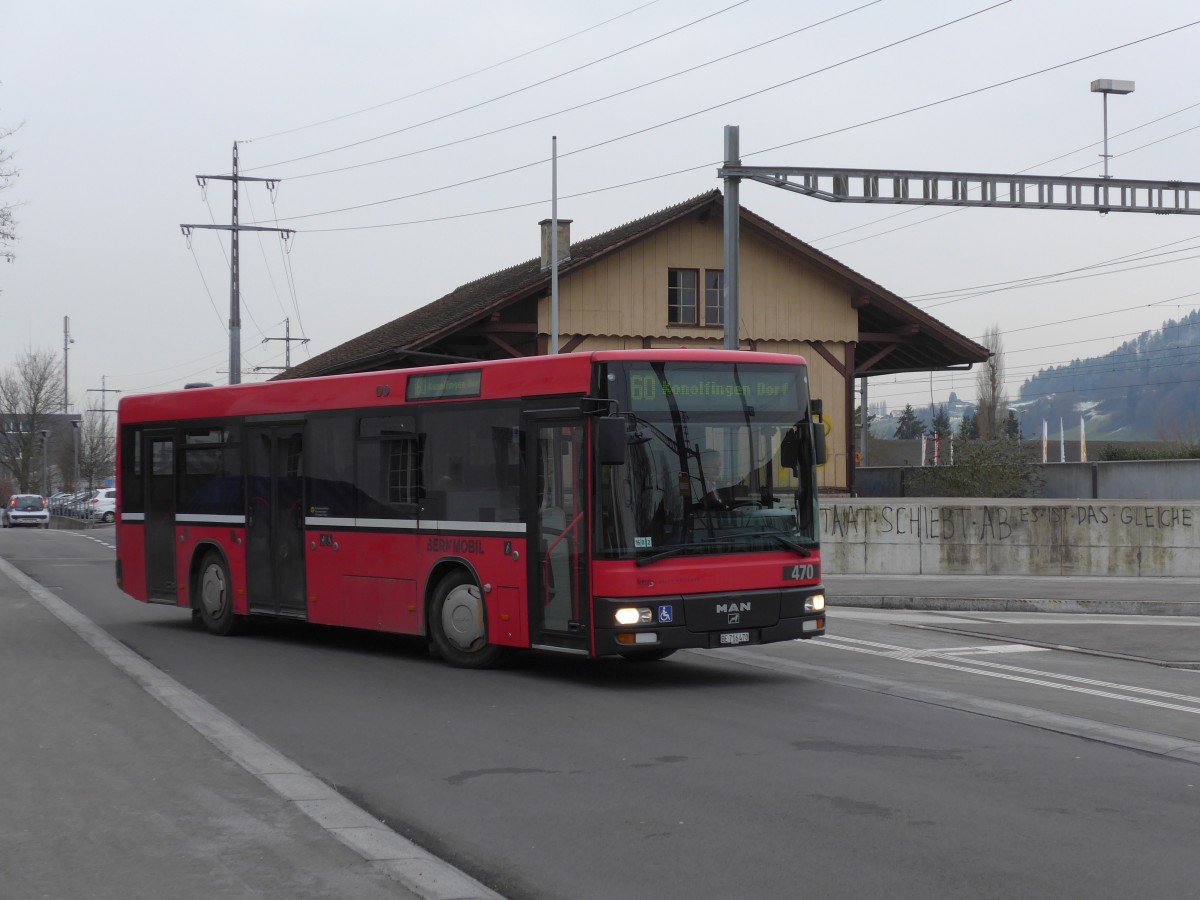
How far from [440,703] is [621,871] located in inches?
200

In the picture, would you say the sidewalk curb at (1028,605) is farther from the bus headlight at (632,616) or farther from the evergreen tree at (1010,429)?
the evergreen tree at (1010,429)

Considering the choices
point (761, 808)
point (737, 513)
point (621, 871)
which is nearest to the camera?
point (621, 871)

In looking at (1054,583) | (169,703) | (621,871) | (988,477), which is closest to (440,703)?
(169,703)

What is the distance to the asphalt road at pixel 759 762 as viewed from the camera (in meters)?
6.42

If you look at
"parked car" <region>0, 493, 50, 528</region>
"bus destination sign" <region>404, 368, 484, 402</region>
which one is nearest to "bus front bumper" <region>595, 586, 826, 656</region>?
"bus destination sign" <region>404, 368, 484, 402</region>

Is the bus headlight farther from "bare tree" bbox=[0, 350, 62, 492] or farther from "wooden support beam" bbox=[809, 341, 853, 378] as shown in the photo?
"bare tree" bbox=[0, 350, 62, 492]

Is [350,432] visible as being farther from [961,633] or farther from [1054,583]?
[1054,583]

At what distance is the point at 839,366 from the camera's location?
37531 millimetres

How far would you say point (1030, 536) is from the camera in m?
25.4

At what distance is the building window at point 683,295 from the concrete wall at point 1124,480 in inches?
244

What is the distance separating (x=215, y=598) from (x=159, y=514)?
1611mm

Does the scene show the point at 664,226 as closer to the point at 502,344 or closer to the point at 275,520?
the point at 502,344

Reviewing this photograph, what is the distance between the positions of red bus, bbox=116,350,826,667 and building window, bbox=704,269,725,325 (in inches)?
880

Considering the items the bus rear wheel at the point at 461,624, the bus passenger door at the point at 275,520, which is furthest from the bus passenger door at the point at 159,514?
the bus rear wheel at the point at 461,624
